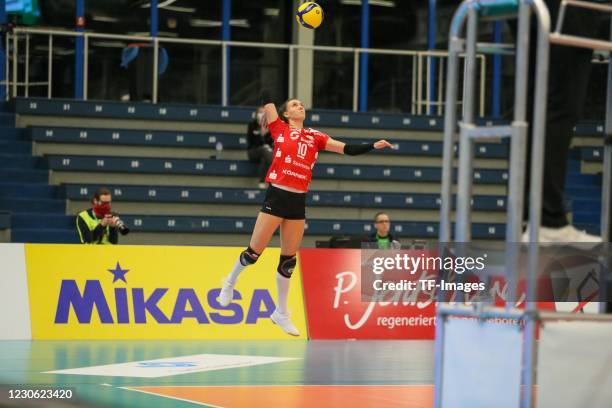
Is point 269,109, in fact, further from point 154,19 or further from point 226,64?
point 154,19

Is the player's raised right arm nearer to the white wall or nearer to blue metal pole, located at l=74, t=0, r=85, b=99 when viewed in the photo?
the white wall

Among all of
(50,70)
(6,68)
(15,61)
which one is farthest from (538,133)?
(6,68)

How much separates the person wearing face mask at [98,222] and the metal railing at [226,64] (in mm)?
5049

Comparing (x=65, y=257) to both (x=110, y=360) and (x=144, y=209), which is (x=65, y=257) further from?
(x=144, y=209)

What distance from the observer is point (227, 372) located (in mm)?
11250

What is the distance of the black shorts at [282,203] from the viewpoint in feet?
38.1

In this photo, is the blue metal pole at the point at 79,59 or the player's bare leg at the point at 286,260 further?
the blue metal pole at the point at 79,59

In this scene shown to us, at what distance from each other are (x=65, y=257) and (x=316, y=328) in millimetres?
3467

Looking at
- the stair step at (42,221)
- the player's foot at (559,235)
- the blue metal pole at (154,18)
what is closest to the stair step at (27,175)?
the stair step at (42,221)

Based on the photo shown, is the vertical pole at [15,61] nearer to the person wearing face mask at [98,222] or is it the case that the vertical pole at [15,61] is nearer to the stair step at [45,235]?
the stair step at [45,235]

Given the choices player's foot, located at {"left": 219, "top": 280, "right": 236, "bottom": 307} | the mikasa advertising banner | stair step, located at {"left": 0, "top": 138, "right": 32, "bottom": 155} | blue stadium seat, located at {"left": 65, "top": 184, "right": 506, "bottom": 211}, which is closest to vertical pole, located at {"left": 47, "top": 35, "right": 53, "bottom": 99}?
stair step, located at {"left": 0, "top": 138, "right": 32, "bottom": 155}

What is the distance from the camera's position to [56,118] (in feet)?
66.0

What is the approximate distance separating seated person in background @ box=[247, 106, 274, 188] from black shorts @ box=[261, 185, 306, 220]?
25.0 feet

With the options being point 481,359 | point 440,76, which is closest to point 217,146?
point 440,76
